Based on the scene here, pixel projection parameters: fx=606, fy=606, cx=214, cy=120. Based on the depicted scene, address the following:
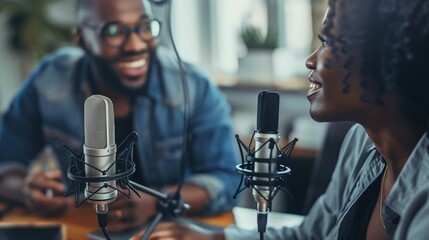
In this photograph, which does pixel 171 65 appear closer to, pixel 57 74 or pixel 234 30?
pixel 57 74

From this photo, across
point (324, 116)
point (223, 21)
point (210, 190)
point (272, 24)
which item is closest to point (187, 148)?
point (210, 190)

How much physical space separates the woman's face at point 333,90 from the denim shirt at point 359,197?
102mm

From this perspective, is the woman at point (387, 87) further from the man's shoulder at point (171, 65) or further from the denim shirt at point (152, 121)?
the man's shoulder at point (171, 65)

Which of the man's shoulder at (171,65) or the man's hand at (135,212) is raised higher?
the man's shoulder at (171,65)

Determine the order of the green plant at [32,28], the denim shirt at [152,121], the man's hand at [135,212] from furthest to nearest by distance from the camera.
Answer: the green plant at [32,28], the denim shirt at [152,121], the man's hand at [135,212]

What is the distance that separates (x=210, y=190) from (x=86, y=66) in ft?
1.58

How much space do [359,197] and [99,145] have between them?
0.47 metres

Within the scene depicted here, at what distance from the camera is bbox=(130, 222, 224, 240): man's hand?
41.2 inches

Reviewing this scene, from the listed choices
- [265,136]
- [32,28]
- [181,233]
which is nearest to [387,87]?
[265,136]

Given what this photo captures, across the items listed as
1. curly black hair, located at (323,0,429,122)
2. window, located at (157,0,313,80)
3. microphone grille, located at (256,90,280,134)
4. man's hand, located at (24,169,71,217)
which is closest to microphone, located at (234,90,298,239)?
microphone grille, located at (256,90,280,134)

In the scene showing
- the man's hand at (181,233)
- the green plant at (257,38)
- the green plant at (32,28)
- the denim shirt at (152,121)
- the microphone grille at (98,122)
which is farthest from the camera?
the green plant at (32,28)

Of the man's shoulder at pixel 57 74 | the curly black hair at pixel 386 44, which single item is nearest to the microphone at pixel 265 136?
the curly black hair at pixel 386 44

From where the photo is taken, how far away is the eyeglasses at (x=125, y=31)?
52.9 inches

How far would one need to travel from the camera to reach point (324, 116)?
2.66 ft
